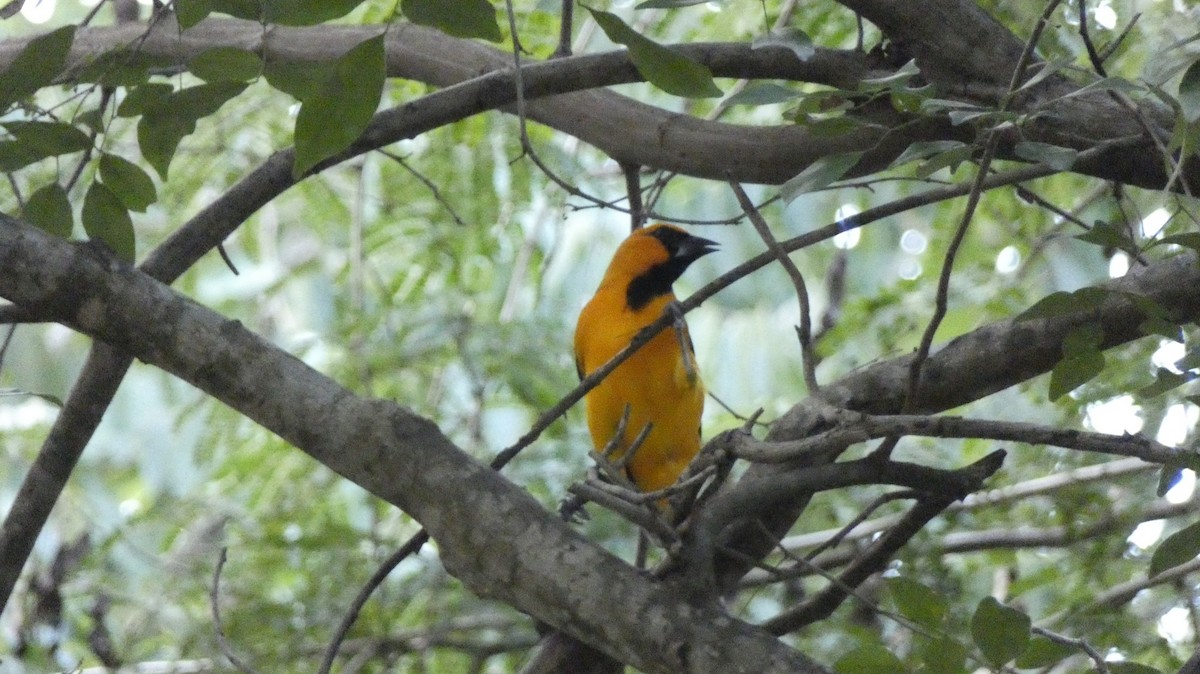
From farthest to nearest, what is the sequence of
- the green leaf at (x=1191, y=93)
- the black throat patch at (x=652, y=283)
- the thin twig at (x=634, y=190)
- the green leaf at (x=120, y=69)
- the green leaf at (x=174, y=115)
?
the black throat patch at (x=652, y=283), the thin twig at (x=634, y=190), the green leaf at (x=120, y=69), the green leaf at (x=174, y=115), the green leaf at (x=1191, y=93)

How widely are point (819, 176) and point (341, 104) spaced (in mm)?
615

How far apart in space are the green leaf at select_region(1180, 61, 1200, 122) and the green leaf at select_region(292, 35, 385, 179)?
907 millimetres

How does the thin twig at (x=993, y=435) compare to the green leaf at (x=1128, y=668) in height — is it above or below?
above

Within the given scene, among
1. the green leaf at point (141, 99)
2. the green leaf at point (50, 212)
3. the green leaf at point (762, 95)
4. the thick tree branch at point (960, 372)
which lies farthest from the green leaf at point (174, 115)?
the thick tree branch at point (960, 372)

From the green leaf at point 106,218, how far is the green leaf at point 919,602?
1284 mm

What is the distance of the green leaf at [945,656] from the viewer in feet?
5.43

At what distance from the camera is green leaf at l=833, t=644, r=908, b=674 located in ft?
5.73

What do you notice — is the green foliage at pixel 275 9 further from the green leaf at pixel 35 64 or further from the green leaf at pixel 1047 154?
the green leaf at pixel 1047 154

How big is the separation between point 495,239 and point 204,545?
2.21 meters

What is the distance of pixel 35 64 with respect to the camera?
1756 millimetres

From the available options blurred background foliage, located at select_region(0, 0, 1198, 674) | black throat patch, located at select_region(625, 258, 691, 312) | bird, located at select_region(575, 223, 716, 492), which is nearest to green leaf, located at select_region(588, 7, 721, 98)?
blurred background foliage, located at select_region(0, 0, 1198, 674)

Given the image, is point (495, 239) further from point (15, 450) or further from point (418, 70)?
point (15, 450)

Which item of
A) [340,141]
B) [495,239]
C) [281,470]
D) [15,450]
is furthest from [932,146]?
[15,450]

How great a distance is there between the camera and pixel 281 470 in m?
4.50
